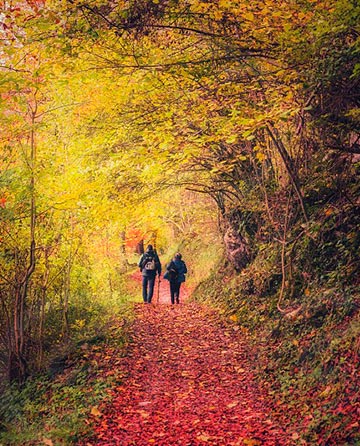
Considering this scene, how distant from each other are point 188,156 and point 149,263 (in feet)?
26.3

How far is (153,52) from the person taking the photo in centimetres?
809

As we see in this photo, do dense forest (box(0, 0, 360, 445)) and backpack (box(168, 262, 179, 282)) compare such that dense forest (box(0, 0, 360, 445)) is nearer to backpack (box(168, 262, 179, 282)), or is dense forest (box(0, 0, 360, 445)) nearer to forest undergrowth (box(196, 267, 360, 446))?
forest undergrowth (box(196, 267, 360, 446))

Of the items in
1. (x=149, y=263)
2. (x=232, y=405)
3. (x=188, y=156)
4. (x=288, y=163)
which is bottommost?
(x=232, y=405)

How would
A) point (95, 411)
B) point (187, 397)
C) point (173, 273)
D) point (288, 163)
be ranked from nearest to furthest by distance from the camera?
1. point (95, 411)
2. point (187, 397)
3. point (288, 163)
4. point (173, 273)

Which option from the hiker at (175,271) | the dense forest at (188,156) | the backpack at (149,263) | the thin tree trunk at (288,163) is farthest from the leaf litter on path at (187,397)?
the hiker at (175,271)

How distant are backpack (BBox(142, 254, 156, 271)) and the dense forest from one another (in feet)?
9.46

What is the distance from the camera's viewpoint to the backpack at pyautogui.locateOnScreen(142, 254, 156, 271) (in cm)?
1631

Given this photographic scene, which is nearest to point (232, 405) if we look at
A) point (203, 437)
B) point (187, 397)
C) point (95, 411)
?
point (187, 397)

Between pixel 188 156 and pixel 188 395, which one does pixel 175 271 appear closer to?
pixel 188 156

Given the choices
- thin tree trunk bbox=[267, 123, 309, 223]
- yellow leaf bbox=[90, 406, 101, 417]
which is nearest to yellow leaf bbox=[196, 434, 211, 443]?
yellow leaf bbox=[90, 406, 101, 417]

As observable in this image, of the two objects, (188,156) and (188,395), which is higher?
(188,156)

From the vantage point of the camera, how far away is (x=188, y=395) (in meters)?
7.45

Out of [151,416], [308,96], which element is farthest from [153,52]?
[151,416]

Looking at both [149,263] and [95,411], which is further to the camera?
[149,263]
